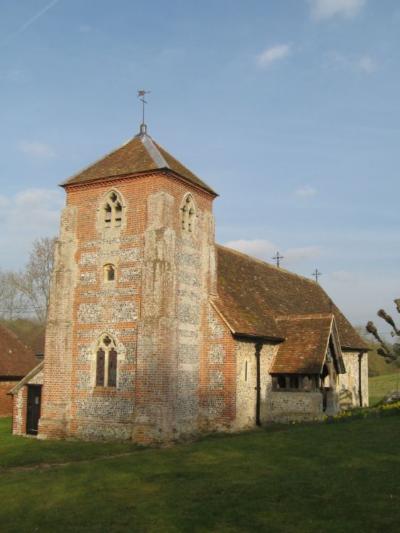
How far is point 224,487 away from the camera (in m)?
12.3

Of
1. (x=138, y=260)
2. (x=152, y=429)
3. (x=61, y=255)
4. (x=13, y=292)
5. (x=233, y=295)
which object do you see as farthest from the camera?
(x=13, y=292)

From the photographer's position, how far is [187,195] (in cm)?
2406

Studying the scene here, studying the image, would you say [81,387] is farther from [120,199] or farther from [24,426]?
[120,199]

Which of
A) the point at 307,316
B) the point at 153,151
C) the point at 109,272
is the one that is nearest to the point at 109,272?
the point at 109,272

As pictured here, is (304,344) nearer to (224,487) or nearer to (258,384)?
(258,384)

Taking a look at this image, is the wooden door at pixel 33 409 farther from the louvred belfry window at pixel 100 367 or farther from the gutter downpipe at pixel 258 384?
the gutter downpipe at pixel 258 384

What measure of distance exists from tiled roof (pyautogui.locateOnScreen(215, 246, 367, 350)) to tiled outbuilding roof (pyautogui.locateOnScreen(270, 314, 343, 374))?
493 millimetres

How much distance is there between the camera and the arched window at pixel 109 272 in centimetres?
2312

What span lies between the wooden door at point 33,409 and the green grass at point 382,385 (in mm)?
22539

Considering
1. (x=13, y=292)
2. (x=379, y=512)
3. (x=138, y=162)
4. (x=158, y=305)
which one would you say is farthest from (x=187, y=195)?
(x=13, y=292)

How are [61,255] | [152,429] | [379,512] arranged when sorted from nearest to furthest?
[379,512] < [152,429] < [61,255]

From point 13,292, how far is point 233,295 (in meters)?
34.1

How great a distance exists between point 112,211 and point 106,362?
19.2 ft

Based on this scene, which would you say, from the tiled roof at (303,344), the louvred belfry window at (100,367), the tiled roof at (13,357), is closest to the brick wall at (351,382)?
the tiled roof at (303,344)
